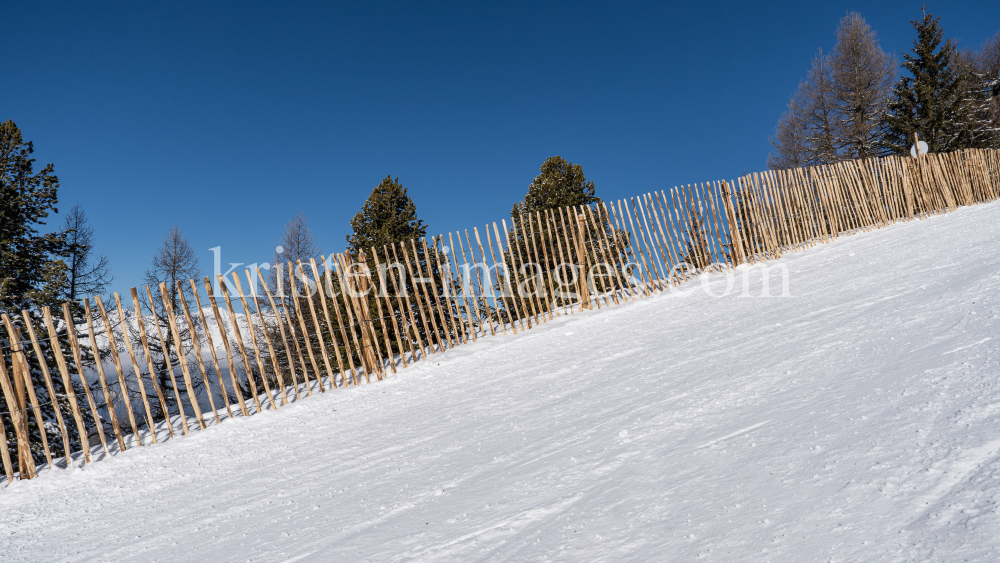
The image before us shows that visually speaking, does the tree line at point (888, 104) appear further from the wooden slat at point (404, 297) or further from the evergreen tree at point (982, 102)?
the wooden slat at point (404, 297)

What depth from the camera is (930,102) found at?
22766mm

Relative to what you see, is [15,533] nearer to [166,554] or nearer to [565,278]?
[166,554]

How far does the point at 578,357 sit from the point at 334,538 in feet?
12.3

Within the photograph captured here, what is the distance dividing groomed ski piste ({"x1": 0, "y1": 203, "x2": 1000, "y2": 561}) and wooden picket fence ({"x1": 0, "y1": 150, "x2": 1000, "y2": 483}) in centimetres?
64

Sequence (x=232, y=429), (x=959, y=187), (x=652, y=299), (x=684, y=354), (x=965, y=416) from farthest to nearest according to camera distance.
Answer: (x=959, y=187) < (x=652, y=299) < (x=232, y=429) < (x=684, y=354) < (x=965, y=416)

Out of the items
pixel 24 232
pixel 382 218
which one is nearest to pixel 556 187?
pixel 382 218

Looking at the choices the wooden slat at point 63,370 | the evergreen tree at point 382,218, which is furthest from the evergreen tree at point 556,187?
the wooden slat at point 63,370

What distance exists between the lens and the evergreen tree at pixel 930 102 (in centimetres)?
2292

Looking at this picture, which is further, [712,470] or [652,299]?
[652,299]

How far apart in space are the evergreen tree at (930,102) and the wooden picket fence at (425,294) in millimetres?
9671

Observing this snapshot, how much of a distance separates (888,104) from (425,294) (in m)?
26.4

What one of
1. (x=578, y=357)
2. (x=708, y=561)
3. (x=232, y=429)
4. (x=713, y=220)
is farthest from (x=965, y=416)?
(x=713, y=220)

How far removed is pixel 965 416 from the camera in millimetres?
2307

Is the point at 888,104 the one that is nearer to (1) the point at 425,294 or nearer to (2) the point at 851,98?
(2) the point at 851,98
